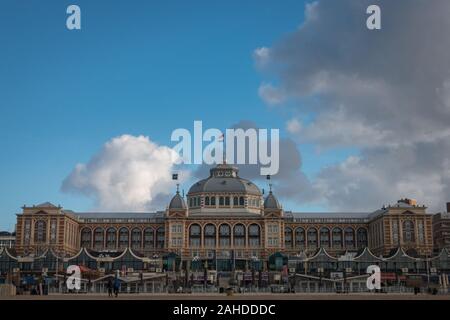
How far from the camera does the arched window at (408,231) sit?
19438cm

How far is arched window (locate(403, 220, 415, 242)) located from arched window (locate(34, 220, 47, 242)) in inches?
4083

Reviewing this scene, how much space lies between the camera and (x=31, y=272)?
166m

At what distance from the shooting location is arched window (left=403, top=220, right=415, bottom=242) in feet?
638

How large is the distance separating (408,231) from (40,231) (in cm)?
10658

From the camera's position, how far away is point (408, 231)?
640 ft

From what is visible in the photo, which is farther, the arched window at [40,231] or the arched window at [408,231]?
the arched window at [408,231]

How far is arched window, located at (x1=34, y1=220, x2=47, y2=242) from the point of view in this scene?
19300cm

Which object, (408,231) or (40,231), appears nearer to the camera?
(40,231)

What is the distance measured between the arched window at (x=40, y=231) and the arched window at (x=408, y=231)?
103696 millimetres

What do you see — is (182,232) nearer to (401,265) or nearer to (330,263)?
(330,263)

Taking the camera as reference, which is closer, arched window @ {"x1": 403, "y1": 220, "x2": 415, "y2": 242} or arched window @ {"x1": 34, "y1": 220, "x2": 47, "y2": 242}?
arched window @ {"x1": 34, "y1": 220, "x2": 47, "y2": 242}

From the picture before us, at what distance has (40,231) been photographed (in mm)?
193625
